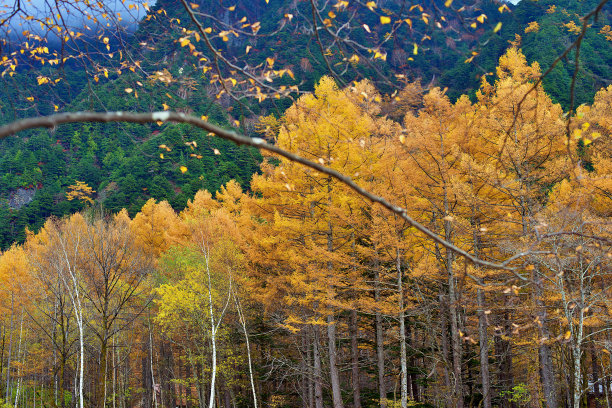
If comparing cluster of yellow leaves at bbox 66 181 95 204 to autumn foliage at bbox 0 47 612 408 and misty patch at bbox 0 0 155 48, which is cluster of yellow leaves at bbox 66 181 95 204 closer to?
autumn foliage at bbox 0 47 612 408

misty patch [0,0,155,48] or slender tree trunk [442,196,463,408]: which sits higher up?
misty patch [0,0,155,48]

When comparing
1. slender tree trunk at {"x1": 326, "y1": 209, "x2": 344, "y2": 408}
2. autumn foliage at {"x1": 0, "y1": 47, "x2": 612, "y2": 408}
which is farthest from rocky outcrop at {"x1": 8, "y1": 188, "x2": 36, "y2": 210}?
slender tree trunk at {"x1": 326, "y1": 209, "x2": 344, "y2": 408}

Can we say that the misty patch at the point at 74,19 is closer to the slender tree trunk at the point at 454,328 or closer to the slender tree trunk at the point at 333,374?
the slender tree trunk at the point at 454,328

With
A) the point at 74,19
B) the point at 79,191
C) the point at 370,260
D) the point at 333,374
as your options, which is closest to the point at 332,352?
the point at 333,374

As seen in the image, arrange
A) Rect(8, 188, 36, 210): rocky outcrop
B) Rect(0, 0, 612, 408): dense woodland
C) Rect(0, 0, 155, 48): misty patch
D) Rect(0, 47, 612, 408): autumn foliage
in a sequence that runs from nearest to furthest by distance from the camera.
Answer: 1. Rect(0, 0, 155, 48): misty patch
2. Rect(0, 0, 612, 408): dense woodland
3. Rect(0, 47, 612, 408): autumn foliage
4. Rect(8, 188, 36, 210): rocky outcrop

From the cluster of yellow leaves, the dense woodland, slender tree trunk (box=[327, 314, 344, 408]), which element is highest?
the cluster of yellow leaves

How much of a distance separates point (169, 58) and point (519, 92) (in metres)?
9.56

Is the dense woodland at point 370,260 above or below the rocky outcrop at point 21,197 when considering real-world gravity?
below

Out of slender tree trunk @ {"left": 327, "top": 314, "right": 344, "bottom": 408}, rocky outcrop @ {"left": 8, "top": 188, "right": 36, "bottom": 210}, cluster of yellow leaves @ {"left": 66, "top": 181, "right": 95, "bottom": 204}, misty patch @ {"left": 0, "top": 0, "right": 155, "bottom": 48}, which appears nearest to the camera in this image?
misty patch @ {"left": 0, "top": 0, "right": 155, "bottom": 48}

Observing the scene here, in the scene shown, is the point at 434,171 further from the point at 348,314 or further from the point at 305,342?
the point at 305,342

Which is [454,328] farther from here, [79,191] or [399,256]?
[79,191]

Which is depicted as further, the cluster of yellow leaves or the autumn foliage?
the cluster of yellow leaves

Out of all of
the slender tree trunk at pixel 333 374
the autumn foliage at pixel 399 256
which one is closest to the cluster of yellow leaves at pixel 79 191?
the autumn foliage at pixel 399 256

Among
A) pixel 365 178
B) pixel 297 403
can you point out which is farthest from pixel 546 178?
pixel 297 403
